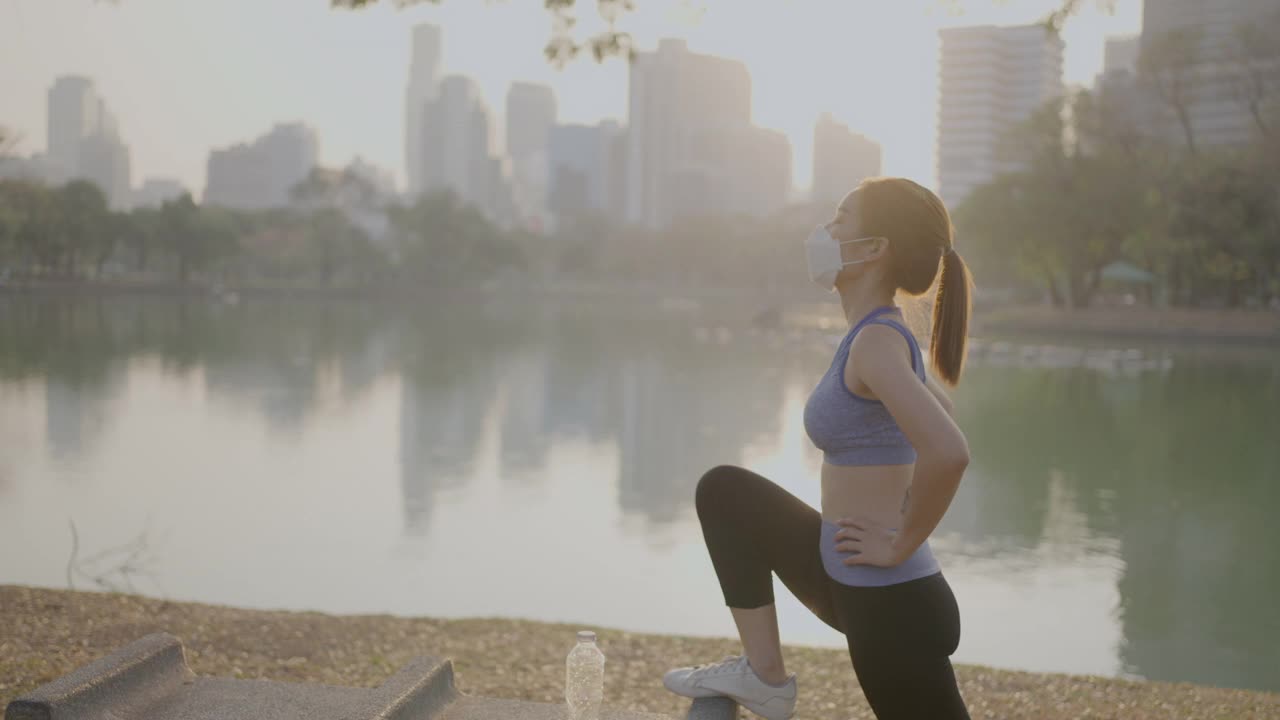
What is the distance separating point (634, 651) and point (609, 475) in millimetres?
6721

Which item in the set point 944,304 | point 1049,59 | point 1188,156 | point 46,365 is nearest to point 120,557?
point 944,304

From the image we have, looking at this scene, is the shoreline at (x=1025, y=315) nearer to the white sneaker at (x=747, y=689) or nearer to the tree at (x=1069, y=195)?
the tree at (x=1069, y=195)

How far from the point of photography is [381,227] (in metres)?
110

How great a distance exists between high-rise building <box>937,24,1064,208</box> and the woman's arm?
112758mm

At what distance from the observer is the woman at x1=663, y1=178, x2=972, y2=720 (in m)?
2.12

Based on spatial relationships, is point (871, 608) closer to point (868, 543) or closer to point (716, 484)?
point (868, 543)

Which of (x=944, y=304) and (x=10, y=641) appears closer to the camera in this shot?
(x=944, y=304)

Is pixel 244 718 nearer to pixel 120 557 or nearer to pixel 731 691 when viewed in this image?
pixel 731 691

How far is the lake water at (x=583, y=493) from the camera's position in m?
7.18

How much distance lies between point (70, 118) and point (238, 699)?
177690mm

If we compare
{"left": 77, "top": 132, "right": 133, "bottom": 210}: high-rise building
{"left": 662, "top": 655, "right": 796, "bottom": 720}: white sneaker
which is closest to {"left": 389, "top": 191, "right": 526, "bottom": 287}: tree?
{"left": 662, "top": 655, "right": 796, "bottom": 720}: white sneaker

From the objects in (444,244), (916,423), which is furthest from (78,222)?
(916,423)

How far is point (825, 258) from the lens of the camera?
7.59 feet

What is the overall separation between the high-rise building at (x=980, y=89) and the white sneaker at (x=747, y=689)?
112351 mm
